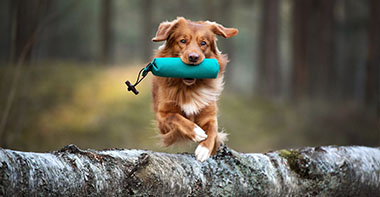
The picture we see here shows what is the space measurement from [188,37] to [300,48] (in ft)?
42.7

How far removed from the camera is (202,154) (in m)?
3.61

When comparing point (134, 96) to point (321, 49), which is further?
point (321, 49)

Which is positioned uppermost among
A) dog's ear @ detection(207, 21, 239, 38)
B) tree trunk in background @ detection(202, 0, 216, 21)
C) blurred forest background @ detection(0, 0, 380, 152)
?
tree trunk in background @ detection(202, 0, 216, 21)

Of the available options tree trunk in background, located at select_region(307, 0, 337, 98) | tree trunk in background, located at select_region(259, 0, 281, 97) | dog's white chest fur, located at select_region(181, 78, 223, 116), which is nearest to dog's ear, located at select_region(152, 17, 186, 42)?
dog's white chest fur, located at select_region(181, 78, 223, 116)

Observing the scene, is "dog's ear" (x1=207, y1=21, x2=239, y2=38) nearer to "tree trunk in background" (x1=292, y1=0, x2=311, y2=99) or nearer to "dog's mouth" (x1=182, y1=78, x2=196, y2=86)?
"dog's mouth" (x1=182, y1=78, x2=196, y2=86)

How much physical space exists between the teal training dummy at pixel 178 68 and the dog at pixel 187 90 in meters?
0.24

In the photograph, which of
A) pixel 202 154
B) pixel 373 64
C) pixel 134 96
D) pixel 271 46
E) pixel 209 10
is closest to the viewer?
pixel 202 154

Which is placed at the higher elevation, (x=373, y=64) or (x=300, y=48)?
(x=300, y=48)

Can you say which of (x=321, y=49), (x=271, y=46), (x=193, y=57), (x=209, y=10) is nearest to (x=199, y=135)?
(x=193, y=57)

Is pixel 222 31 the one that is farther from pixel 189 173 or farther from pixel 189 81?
pixel 189 173

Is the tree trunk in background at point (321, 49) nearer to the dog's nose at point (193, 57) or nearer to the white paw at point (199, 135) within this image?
the white paw at point (199, 135)

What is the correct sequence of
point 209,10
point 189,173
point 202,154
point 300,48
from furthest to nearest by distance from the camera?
point 209,10 → point 300,48 → point 202,154 → point 189,173

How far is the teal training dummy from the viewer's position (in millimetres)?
3895

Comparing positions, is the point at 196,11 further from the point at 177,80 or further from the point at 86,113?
the point at 177,80
